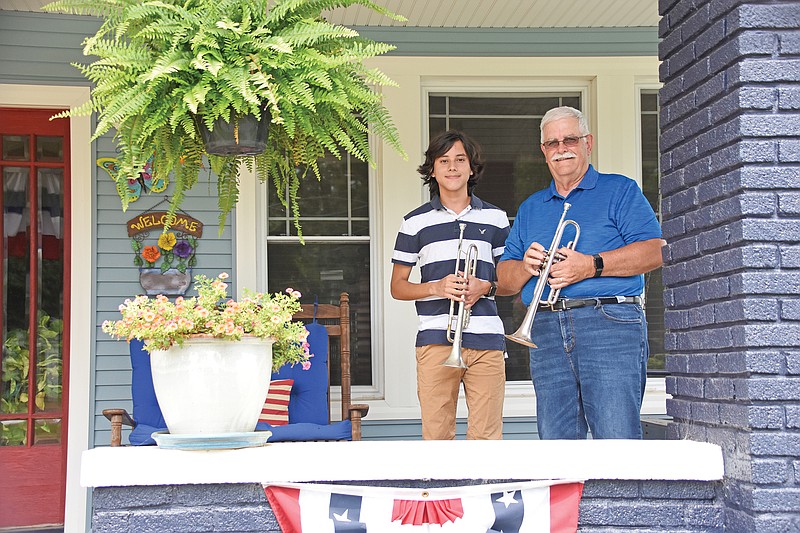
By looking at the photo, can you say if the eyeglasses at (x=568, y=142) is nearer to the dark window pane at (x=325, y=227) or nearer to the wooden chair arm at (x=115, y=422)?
the dark window pane at (x=325, y=227)

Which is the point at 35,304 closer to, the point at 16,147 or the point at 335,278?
the point at 16,147

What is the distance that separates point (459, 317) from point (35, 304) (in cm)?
267

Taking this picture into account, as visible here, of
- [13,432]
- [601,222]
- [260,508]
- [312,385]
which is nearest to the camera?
[260,508]

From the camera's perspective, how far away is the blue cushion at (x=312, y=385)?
452cm

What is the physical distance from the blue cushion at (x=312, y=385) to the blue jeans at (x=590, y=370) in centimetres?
178

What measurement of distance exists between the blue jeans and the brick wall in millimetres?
487

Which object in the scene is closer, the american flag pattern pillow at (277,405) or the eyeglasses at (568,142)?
the eyeglasses at (568,142)

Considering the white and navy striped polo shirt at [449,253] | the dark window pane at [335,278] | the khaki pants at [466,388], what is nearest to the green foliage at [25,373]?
the dark window pane at [335,278]

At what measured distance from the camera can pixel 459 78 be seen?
521cm

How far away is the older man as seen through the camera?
280 centimetres

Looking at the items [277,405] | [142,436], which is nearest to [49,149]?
[142,436]

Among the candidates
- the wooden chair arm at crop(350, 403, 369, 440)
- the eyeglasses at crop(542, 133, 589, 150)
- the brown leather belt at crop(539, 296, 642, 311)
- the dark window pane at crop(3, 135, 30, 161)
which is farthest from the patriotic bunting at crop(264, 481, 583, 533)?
the dark window pane at crop(3, 135, 30, 161)

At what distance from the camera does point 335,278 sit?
509 cm

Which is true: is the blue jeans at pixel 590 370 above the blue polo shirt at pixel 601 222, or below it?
below
